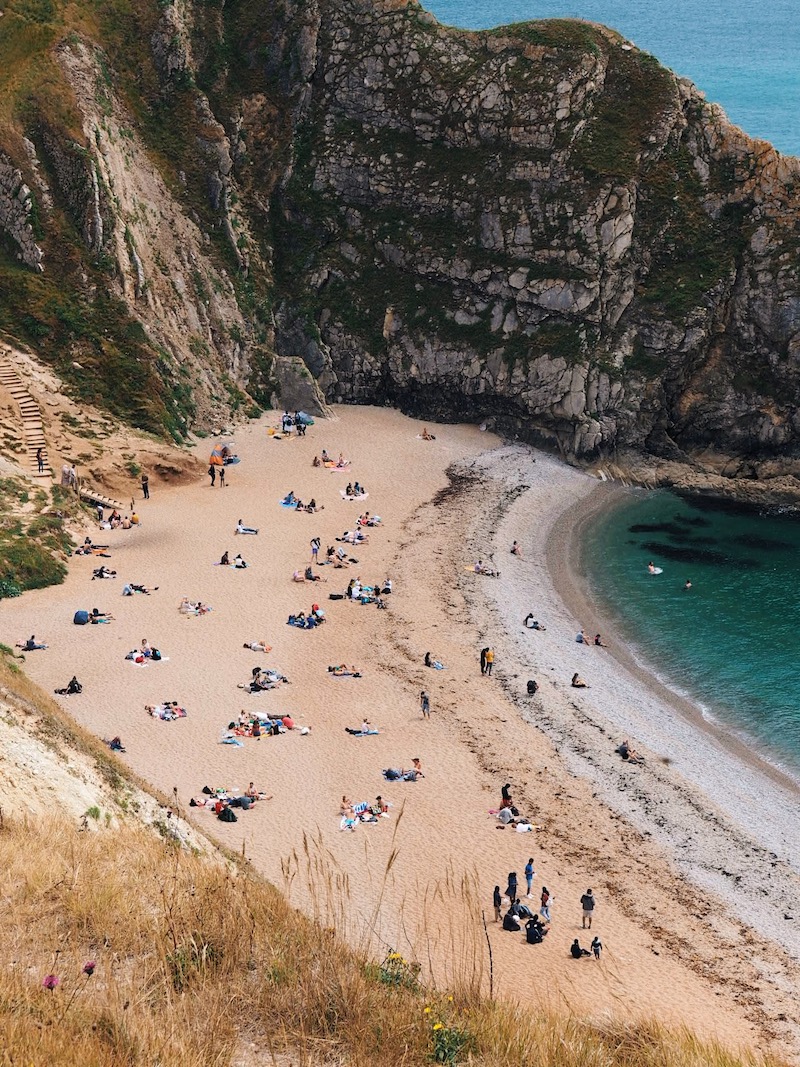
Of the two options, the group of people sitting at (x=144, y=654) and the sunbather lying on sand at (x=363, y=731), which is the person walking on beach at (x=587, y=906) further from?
the group of people sitting at (x=144, y=654)

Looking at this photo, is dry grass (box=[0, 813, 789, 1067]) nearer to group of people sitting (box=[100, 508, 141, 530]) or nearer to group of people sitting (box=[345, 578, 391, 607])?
group of people sitting (box=[345, 578, 391, 607])

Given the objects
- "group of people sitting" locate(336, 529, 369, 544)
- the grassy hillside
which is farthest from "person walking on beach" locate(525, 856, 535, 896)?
"group of people sitting" locate(336, 529, 369, 544)

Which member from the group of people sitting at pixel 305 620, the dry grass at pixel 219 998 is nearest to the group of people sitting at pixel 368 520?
the group of people sitting at pixel 305 620

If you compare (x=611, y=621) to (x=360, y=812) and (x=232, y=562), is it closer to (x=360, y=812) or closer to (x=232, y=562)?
(x=232, y=562)

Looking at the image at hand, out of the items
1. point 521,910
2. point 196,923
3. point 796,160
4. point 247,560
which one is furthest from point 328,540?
point 196,923

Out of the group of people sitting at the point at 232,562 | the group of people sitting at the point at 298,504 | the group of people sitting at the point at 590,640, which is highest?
the group of people sitting at the point at 298,504

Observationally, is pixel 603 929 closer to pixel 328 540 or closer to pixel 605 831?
pixel 605 831
